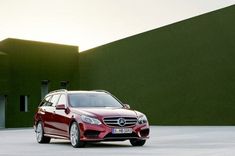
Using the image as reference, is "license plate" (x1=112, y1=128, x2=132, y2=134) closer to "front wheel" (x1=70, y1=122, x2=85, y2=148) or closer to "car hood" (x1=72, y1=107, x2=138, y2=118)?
"car hood" (x1=72, y1=107, x2=138, y2=118)

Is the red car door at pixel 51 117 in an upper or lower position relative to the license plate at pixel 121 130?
upper

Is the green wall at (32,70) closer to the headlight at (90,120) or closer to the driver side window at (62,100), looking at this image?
the driver side window at (62,100)

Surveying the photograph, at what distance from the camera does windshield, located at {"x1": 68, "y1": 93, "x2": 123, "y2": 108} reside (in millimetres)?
15164

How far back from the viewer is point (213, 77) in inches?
1187

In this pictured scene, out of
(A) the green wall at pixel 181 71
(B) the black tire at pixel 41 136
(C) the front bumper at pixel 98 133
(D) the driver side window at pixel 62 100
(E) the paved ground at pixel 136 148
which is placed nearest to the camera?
(E) the paved ground at pixel 136 148

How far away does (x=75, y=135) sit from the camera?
559 inches

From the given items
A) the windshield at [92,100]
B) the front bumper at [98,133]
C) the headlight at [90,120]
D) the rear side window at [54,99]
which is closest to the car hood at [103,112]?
the headlight at [90,120]

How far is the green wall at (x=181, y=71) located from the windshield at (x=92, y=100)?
1466 cm

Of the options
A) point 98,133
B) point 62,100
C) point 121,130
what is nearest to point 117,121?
point 121,130

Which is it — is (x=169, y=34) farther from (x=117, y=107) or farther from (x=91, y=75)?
(x=117, y=107)

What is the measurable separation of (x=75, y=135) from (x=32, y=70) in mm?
27244

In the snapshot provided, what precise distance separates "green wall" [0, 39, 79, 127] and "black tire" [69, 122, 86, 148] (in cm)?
2510

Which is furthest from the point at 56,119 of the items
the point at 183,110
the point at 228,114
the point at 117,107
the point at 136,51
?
the point at 136,51

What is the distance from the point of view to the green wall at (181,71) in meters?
29.5
